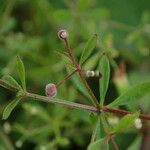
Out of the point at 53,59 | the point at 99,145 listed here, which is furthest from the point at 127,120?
the point at 53,59

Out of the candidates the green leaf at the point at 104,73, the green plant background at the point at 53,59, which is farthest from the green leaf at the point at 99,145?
the green plant background at the point at 53,59

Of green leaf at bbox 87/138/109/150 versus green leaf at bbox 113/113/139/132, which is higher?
green leaf at bbox 113/113/139/132

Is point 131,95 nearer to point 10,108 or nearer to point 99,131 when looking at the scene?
point 99,131

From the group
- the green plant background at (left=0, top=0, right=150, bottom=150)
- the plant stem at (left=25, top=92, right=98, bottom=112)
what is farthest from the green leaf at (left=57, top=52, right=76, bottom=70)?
the green plant background at (left=0, top=0, right=150, bottom=150)

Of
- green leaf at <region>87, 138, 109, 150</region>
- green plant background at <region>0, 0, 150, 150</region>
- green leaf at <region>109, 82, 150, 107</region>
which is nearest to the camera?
green leaf at <region>87, 138, 109, 150</region>

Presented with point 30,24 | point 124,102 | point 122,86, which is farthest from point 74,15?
point 124,102

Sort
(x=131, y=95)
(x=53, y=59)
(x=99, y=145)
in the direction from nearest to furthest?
(x=99, y=145)
(x=131, y=95)
(x=53, y=59)

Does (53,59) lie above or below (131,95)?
above

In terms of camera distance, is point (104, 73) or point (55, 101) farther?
point (104, 73)

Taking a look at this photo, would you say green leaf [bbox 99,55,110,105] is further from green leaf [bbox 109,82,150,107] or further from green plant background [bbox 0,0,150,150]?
green plant background [bbox 0,0,150,150]

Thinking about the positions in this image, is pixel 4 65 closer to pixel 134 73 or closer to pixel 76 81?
pixel 134 73
